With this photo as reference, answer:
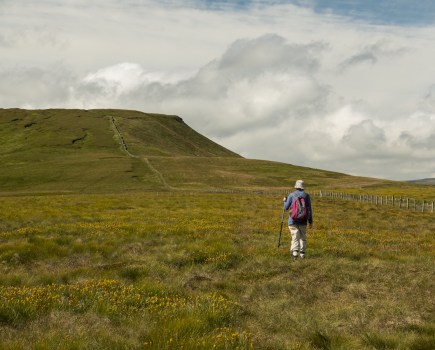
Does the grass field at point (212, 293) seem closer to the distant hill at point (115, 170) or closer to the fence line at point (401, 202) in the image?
the fence line at point (401, 202)

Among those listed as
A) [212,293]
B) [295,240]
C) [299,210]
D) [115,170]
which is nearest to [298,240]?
[295,240]

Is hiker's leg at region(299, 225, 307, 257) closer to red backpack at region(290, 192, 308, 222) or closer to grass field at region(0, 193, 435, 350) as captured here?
red backpack at region(290, 192, 308, 222)

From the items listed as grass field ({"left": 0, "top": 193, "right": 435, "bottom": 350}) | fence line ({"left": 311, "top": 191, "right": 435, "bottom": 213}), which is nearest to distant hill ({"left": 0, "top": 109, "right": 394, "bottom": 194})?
fence line ({"left": 311, "top": 191, "right": 435, "bottom": 213})

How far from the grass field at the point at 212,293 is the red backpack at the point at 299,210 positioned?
4.65ft

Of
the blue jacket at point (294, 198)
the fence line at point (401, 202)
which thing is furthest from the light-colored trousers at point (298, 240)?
the fence line at point (401, 202)

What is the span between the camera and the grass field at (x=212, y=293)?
751 cm

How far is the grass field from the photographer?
751 centimetres

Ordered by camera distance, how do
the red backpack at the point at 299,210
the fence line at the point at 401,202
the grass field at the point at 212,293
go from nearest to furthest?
1. the grass field at the point at 212,293
2. the red backpack at the point at 299,210
3. the fence line at the point at 401,202

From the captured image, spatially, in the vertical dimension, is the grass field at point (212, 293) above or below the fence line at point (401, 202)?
below

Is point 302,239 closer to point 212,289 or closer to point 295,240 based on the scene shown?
point 295,240

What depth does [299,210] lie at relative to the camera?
1669 centimetres

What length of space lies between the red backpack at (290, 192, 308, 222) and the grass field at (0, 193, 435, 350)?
4.65 ft

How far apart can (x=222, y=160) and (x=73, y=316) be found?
167 m

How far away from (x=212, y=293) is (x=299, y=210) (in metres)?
6.69
